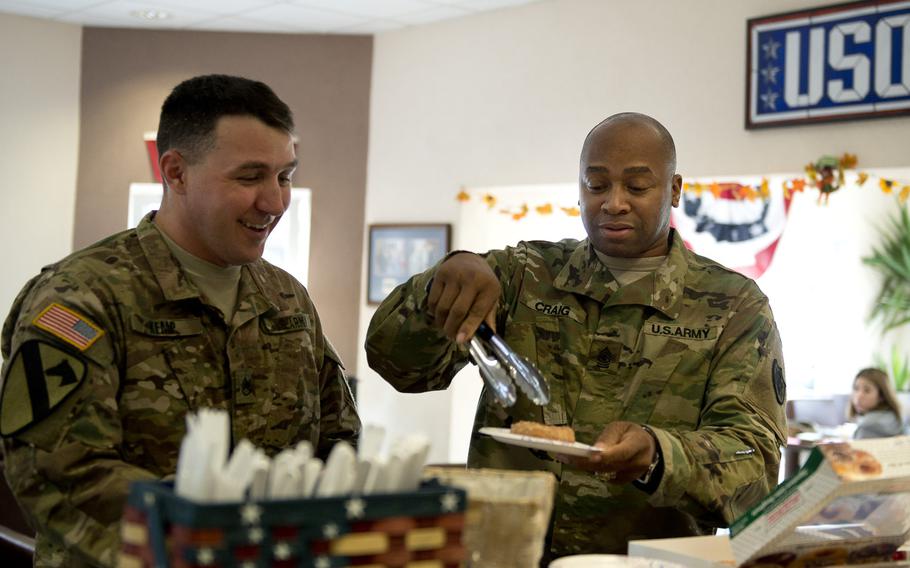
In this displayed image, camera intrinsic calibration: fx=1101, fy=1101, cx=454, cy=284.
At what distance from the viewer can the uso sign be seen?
5.07 metres

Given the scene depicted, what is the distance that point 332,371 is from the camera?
2.07 meters

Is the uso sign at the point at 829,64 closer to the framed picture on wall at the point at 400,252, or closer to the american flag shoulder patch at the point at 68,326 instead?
the framed picture on wall at the point at 400,252

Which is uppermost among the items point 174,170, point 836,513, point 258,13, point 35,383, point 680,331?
point 258,13

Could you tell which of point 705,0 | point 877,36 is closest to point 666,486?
point 877,36

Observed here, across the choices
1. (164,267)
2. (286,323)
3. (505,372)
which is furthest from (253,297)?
(505,372)

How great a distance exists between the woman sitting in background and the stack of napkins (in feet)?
19.0

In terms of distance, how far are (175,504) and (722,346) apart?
1300 mm

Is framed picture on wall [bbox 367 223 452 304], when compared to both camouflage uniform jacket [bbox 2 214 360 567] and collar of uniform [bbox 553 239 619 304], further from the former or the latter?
camouflage uniform jacket [bbox 2 214 360 567]

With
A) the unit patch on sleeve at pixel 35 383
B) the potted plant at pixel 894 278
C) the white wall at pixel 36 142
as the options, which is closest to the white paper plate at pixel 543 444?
the unit patch on sleeve at pixel 35 383

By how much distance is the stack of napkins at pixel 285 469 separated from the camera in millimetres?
907

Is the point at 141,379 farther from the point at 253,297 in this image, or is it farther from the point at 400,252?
the point at 400,252

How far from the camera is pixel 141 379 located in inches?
66.7

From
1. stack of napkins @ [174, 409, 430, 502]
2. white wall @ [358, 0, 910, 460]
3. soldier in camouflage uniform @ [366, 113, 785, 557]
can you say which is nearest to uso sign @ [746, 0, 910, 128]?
white wall @ [358, 0, 910, 460]

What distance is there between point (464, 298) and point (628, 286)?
1.53ft
